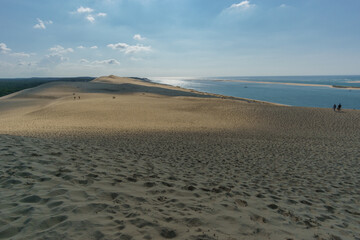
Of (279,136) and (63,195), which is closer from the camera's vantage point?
(63,195)

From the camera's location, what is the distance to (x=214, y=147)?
11719mm

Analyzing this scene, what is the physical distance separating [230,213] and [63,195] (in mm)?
3285

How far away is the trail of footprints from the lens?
3.44m

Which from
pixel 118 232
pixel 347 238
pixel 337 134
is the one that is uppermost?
pixel 118 232

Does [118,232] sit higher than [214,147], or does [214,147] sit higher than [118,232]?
[118,232]

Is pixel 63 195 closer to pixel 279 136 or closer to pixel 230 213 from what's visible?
pixel 230 213

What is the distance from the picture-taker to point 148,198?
15.1 feet

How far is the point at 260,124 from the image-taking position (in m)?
21.7

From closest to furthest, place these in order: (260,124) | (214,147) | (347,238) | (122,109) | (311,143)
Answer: (347,238) < (214,147) < (311,143) < (260,124) < (122,109)

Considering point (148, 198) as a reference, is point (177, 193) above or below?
below

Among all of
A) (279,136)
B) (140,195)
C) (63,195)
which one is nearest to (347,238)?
(140,195)

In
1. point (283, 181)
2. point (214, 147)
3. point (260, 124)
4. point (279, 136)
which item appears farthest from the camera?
point (260, 124)

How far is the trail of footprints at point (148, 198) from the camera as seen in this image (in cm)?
344

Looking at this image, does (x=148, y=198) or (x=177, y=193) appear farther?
(x=177, y=193)
